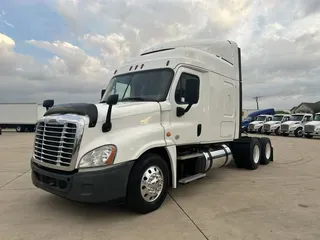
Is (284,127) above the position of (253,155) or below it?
above

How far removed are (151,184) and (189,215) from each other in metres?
0.80

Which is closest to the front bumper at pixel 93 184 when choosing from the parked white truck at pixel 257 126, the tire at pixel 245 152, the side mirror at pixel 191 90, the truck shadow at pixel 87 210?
the truck shadow at pixel 87 210

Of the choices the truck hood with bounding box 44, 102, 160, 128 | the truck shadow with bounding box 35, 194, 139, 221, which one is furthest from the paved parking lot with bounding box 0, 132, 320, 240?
the truck hood with bounding box 44, 102, 160, 128

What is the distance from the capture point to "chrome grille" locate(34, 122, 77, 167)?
394 centimetres

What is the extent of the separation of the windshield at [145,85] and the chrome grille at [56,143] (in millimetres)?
1504

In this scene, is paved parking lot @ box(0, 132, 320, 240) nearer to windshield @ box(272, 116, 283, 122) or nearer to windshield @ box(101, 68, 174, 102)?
windshield @ box(101, 68, 174, 102)

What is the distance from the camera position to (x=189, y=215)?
172 inches

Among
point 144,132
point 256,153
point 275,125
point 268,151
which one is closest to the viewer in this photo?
point 144,132

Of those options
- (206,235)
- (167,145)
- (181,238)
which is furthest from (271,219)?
(167,145)

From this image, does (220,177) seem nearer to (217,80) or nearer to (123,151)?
(217,80)

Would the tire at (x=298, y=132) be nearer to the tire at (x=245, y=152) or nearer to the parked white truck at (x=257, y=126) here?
the parked white truck at (x=257, y=126)

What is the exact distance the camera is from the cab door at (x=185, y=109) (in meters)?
5.06

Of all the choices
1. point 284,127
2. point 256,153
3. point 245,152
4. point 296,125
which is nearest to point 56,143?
point 245,152

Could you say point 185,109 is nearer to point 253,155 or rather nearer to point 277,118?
point 253,155
